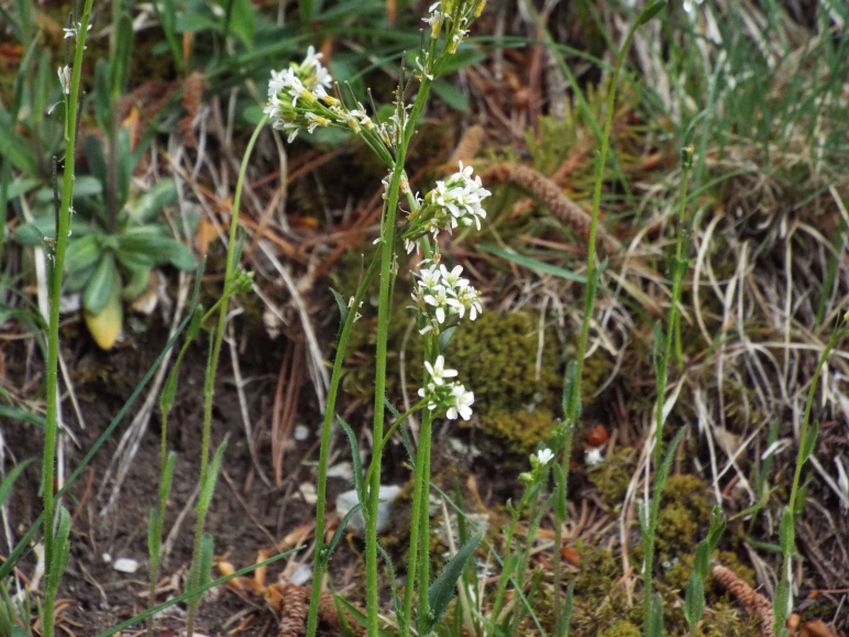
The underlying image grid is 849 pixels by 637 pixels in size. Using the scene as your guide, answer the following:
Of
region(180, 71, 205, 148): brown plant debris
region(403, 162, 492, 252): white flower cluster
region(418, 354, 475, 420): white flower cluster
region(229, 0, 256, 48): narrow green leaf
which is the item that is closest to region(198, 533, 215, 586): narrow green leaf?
region(418, 354, 475, 420): white flower cluster

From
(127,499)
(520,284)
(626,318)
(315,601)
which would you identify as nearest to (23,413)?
(127,499)

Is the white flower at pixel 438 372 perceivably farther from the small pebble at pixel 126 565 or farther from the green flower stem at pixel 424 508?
the small pebble at pixel 126 565

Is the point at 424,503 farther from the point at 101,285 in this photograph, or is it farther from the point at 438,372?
the point at 101,285

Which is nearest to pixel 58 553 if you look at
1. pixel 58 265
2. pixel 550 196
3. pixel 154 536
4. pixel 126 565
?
pixel 154 536

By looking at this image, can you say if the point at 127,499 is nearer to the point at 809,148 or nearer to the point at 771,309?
the point at 771,309

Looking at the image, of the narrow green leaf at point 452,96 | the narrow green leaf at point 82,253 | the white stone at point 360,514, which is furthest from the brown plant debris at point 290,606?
the narrow green leaf at point 452,96

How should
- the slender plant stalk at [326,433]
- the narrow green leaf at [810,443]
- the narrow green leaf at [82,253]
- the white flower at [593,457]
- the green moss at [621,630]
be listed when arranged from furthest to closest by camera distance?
the narrow green leaf at [82,253] → the white flower at [593,457] → the green moss at [621,630] → the narrow green leaf at [810,443] → the slender plant stalk at [326,433]
